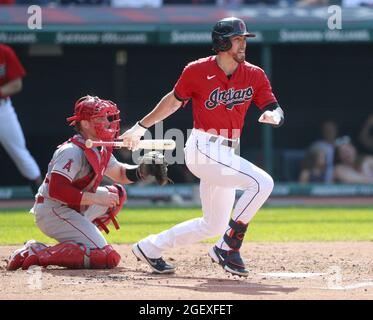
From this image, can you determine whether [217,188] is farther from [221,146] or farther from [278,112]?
[278,112]

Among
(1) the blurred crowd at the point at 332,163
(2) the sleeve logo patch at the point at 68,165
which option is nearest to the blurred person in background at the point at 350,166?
(1) the blurred crowd at the point at 332,163

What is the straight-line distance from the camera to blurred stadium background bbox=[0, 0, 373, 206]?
12648 mm

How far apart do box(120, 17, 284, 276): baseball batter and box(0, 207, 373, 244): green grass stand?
7.33 ft

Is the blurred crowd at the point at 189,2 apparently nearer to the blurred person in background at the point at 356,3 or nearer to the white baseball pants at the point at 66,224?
the blurred person in background at the point at 356,3

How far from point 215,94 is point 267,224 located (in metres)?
4.06

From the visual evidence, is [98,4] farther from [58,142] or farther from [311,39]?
[311,39]

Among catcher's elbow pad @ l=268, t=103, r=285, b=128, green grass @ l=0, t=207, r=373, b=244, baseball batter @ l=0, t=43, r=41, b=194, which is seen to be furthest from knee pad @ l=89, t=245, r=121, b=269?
baseball batter @ l=0, t=43, r=41, b=194

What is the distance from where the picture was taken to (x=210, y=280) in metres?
5.73

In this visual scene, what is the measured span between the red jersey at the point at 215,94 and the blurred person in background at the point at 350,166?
7.71 m

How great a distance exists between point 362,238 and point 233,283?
307 cm

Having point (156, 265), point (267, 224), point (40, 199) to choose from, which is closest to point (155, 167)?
point (156, 265)

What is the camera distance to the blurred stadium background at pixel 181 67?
41.5ft

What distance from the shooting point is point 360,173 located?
1352 cm
